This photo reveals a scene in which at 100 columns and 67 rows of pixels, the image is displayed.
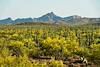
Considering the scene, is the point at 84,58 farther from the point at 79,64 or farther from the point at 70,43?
the point at 70,43

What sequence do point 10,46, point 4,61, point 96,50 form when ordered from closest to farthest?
1. point 4,61
2. point 96,50
3. point 10,46

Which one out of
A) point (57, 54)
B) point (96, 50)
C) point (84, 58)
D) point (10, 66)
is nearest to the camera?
point (10, 66)

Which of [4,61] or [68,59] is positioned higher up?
[4,61]

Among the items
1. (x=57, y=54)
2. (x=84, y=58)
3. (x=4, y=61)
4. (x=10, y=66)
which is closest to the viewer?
(x=10, y=66)

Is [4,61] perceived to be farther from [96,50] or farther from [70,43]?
[70,43]

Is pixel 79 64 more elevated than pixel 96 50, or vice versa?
pixel 96 50

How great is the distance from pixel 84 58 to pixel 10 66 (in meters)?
52.2

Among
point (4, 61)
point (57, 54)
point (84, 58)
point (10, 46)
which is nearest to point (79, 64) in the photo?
point (84, 58)

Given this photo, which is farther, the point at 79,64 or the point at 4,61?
the point at 79,64

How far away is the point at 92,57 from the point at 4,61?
44089 millimetres

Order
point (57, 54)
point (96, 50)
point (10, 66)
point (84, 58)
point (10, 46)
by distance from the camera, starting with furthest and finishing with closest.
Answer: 1. point (10, 46)
2. point (57, 54)
3. point (84, 58)
4. point (96, 50)
5. point (10, 66)

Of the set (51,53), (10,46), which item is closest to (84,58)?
(51,53)

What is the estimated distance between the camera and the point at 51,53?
12838cm

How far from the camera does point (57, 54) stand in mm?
123375
